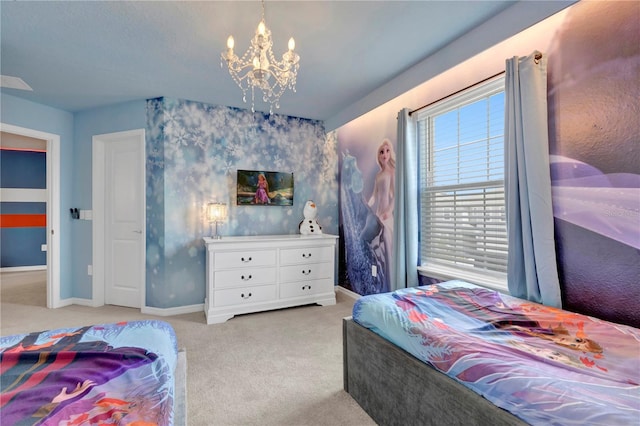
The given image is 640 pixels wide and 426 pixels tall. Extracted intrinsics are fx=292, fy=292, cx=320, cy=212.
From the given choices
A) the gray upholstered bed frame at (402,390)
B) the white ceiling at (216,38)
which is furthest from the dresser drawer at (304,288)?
the white ceiling at (216,38)

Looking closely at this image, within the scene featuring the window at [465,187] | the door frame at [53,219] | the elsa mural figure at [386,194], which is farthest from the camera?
the door frame at [53,219]

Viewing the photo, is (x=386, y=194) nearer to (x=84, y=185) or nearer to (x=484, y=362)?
(x=484, y=362)

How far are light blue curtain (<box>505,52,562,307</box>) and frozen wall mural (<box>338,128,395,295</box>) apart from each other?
4.62 ft

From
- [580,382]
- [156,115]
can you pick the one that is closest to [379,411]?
[580,382]

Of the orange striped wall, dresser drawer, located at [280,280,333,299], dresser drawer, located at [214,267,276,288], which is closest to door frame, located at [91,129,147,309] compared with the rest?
dresser drawer, located at [214,267,276,288]

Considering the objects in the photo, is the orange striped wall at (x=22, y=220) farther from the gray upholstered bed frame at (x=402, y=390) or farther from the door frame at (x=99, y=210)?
the gray upholstered bed frame at (x=402, y=390)

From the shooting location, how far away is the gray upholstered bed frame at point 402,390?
3.55 feet

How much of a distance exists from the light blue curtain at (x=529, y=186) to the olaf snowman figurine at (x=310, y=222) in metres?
2.41

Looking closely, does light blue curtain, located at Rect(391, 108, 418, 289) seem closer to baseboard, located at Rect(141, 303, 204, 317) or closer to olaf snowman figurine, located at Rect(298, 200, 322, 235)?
olaf snowman figurine, located at Rect(298, 200, 322, 235)

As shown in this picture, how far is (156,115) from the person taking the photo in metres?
3.36

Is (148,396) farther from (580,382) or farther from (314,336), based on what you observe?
(314,336)

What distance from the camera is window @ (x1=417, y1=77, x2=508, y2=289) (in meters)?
2.24

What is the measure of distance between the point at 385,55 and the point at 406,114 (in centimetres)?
64

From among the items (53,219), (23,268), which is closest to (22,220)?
(23,268)
